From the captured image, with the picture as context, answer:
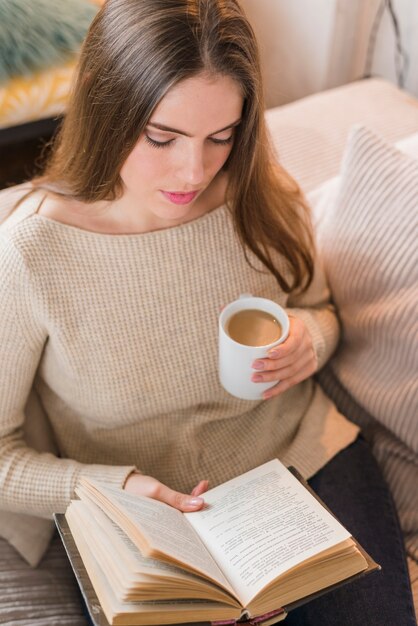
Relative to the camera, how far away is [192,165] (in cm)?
89

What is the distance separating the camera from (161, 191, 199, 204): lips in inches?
37.6

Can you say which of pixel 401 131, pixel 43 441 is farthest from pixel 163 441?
pixel 401 131

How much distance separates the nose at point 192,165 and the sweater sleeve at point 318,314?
35cm

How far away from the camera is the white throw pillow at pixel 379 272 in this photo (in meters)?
1.11

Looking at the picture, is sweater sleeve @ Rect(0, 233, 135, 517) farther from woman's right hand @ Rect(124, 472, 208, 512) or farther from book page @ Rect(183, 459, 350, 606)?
book page @ Rect(183, 459, 350, 606)

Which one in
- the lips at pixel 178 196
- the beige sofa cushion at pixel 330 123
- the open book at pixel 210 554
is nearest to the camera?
the open book at pixel 210 554

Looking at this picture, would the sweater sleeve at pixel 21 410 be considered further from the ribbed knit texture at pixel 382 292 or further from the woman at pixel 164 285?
the ribbed knit texture at pixel 382 292

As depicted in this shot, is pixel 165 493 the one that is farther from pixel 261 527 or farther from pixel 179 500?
pixel 261 527

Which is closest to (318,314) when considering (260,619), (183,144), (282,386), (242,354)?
(282,386)

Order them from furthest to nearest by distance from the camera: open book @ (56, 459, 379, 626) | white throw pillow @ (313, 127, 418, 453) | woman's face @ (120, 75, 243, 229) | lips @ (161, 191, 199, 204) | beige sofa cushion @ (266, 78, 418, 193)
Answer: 1. beige sofa cushion @ (266, 78, 418, 193)
2. white throw pillow @ (313, 127, 418, 453)
3. lips @ (161, 191, 199, 204)
4. woman's face @ (120, 75, 243, 229)
5. open book @ (56, 459, 379, 626)

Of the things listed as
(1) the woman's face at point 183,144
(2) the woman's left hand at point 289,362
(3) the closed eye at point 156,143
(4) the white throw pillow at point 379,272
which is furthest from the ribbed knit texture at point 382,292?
(3) the closed eye at point 156,143

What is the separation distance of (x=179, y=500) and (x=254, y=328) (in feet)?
0.82

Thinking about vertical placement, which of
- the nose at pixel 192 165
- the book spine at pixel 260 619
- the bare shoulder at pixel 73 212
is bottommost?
the book spine at pixel 260 619

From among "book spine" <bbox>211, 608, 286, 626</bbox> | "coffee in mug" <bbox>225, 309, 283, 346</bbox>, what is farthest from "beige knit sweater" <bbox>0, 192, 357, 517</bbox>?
"book spine" <bbox>211, 608, 286, 626</bbox>
